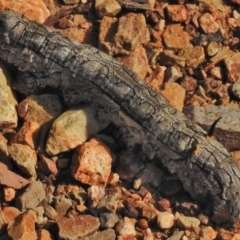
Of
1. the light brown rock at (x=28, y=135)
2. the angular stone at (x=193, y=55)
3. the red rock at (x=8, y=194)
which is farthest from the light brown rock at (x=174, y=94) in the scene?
the red rock at (x=8, y=194)

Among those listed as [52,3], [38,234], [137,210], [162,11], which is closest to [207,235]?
[137,210]

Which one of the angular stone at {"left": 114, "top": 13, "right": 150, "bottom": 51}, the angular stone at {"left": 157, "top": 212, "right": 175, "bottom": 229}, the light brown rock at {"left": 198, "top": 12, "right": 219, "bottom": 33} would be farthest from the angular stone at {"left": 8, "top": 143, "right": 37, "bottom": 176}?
the light brown rock at {"left": 198, "top": 12, "right": 219, "bottom": 33}

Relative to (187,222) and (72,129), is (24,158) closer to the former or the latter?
(72,129)

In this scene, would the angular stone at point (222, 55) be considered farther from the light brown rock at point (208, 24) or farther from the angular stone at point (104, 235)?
the angular stone at point (104, 235)

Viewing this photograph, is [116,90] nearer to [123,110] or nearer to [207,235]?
[123,110]

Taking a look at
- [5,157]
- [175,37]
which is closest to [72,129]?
[5,157]
